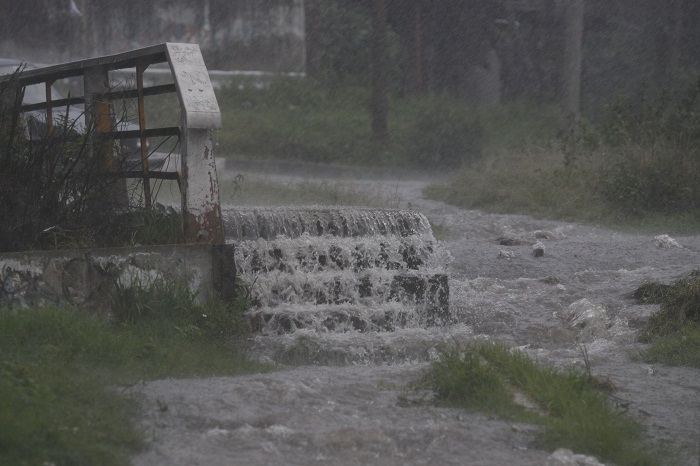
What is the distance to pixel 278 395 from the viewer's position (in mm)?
5406

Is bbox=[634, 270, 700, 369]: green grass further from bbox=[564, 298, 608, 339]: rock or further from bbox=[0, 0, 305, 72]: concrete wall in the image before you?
bbox=[0, 0, 305, 72]: concrete wall

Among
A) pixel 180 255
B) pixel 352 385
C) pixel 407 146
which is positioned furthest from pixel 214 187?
pixel 407 146

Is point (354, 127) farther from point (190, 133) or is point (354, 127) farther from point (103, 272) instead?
point (103, 272)

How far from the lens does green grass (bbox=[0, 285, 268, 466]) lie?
169 inches

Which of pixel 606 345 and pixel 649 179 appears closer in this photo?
pixel 606 345

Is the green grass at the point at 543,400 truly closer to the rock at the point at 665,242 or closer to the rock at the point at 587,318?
the rock at the point at 587,318

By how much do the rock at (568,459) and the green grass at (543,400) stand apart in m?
0.09

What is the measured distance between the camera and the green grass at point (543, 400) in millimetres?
4824

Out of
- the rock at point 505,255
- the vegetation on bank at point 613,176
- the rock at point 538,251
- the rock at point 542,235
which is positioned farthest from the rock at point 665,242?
the rock at point 505,255

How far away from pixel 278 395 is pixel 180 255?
6.97 feet

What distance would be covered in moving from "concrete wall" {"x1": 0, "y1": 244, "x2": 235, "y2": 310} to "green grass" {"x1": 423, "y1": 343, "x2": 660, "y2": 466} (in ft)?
7.29

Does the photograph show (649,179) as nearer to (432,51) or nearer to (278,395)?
(278,395)

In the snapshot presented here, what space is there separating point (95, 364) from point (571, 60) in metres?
21.2

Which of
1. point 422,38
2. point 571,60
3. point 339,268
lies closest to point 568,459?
point 339,268
